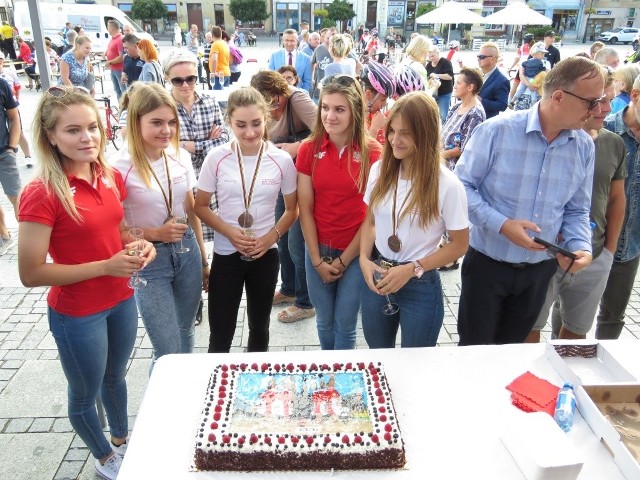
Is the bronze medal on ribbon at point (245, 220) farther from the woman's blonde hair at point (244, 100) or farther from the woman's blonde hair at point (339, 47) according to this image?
the woman's blonde hair at point (339, 47)

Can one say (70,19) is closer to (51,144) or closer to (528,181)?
(51,144)

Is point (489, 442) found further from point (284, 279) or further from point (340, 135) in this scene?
point (284, 279)

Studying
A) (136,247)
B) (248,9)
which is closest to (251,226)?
(136,247)

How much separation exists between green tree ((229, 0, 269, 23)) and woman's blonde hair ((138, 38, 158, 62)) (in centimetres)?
4613

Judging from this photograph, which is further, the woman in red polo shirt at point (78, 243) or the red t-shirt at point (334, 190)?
the red t-shirt at point (334, 190)

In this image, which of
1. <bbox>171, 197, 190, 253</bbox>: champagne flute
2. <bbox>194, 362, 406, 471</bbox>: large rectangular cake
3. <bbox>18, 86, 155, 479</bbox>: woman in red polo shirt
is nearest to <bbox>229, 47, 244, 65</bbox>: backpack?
<bbox>171, 197, 190, 253</bbox>: champagne flute

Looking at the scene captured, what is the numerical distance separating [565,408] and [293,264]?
2873 millimetres

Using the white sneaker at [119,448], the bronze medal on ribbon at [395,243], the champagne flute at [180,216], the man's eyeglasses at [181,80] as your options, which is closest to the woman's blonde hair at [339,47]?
the man's eyeglasses at [181,80]

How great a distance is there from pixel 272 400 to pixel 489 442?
771 millimetres

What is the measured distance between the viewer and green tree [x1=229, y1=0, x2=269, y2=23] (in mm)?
47031

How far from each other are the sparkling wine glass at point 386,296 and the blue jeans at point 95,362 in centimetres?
121

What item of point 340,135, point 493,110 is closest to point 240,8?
point 493,110

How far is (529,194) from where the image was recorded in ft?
8.12

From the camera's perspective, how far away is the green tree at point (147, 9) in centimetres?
4266
